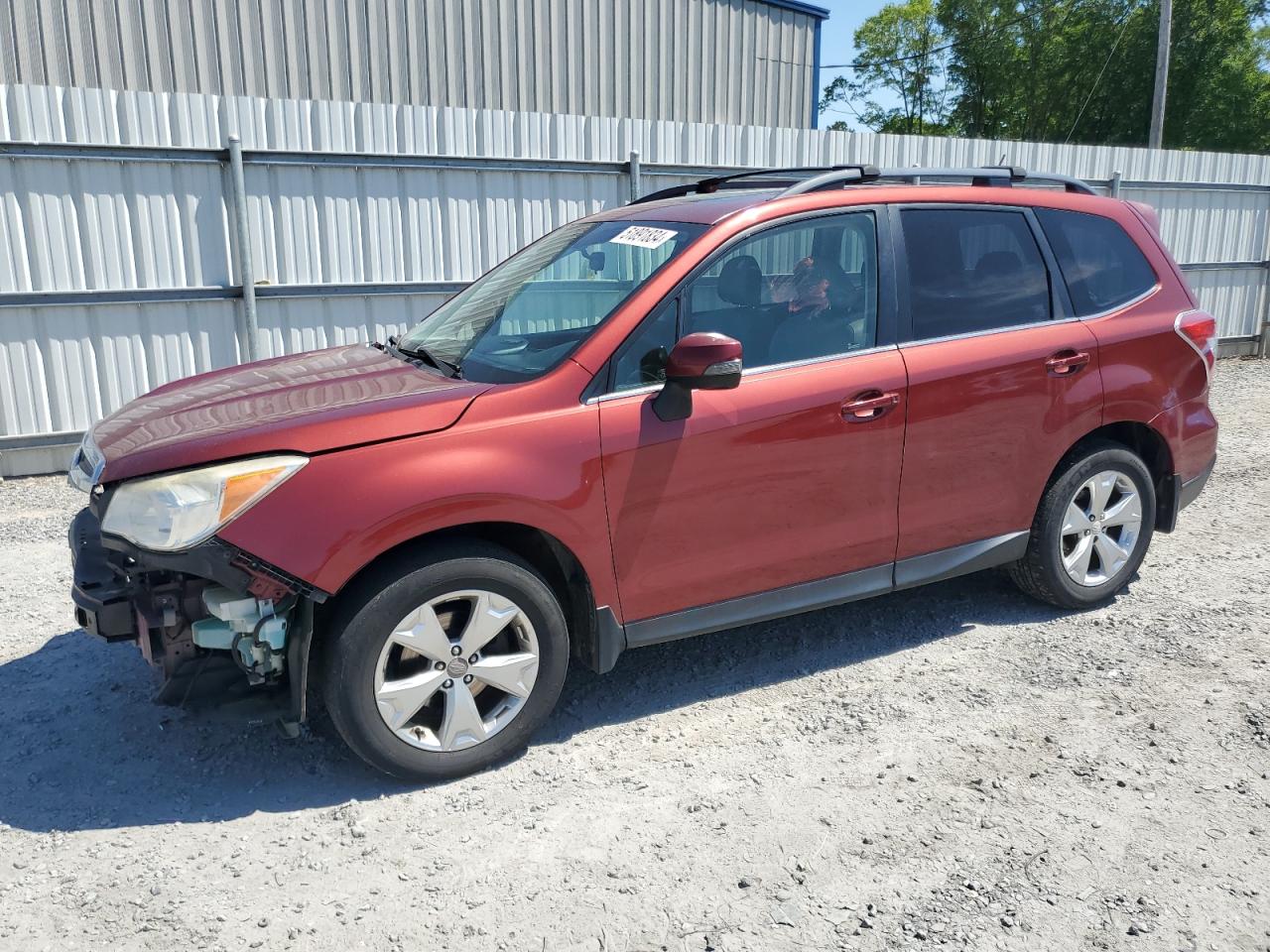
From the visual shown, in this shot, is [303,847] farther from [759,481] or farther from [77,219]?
[77,219]

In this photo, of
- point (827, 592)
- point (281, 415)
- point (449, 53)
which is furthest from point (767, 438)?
point (449, 53)

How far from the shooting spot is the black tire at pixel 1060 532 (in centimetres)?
449

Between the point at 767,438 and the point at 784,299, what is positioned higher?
the point at 784,299

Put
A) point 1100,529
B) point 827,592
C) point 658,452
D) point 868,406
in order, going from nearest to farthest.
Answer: point 658,452, point 868,406, point 827,592, point 1100,529

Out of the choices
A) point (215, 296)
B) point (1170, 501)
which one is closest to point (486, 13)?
point (215, 296)

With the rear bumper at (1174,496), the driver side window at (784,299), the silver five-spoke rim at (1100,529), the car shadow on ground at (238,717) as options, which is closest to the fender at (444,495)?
the driver side window at (784,299)

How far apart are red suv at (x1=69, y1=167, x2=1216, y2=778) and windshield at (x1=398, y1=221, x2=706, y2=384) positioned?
0.02m

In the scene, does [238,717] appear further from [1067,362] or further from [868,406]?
[1067,362]

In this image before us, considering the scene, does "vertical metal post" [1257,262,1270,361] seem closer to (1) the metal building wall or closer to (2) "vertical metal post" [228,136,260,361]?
(1) the metal building wall

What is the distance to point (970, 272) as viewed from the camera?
427 cm

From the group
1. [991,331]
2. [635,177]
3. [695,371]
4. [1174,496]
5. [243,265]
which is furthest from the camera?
[635,177]

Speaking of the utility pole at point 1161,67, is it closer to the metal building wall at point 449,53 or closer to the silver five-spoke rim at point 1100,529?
the metal building wall at point 449,53

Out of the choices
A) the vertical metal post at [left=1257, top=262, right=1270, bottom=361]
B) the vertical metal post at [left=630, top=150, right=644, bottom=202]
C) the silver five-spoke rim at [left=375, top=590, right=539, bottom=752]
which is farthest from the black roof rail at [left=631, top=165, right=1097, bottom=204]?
the vertical metal post at [left=1257, top=262, right=1270, bottom=361]

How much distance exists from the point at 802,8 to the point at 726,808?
600 inches
